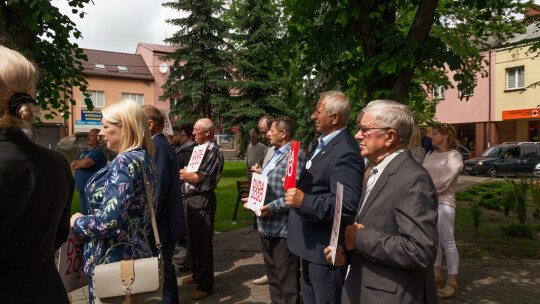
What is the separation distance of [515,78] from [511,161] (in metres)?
10.0

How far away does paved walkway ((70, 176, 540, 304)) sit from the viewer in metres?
4.91

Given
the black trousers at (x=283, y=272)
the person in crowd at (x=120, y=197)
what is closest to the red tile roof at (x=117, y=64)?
the black trousers at (x=283, y=272)

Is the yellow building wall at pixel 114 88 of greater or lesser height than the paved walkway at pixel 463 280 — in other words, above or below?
above

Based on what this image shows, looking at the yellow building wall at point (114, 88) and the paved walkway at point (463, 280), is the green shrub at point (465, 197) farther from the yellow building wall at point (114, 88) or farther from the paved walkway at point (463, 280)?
the yellow building wall at point (114, 88)

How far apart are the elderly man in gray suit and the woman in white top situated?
9.25ft

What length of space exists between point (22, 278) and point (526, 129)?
3496 cm

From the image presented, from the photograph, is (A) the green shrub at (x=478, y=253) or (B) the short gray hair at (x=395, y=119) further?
(A) the green shrub at (x=478, y=253)

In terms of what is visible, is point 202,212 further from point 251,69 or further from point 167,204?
point 251,69

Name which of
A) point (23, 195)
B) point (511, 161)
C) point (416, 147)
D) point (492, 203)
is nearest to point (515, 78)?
point (511, 161)

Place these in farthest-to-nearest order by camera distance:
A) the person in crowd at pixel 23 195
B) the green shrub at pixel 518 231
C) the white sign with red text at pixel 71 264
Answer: the green shrub at pixel 518 231 < the white sign with red text at pixel 71 264 < the person in crowd at pixel 23 195

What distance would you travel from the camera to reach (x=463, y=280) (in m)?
5.54

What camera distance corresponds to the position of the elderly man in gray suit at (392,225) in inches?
83.0

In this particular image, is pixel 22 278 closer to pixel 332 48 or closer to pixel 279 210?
pixel 279 210

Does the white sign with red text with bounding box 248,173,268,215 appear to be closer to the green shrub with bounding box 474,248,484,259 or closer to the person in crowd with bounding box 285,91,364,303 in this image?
the person in crowd with bounding box 285,91,364,303
